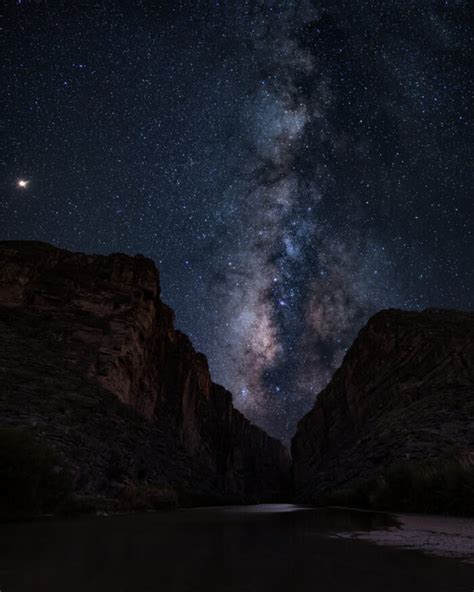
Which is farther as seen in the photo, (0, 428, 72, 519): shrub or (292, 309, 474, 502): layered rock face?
(292, 309, 474, 502): layered rock face

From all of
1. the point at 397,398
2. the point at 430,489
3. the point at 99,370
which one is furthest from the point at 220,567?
the point at 397,398

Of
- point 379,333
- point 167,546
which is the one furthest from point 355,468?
point 167,546

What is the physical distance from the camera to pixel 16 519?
33.4 ft

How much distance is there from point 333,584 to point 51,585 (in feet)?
7.24

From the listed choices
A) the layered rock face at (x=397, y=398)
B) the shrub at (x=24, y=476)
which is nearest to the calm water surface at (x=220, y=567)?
the shrub at (x=24, y=476)

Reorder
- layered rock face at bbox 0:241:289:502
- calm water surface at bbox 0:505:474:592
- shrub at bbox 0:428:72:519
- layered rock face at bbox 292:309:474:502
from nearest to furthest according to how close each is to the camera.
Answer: calm water surface at bbox 0:505:474:592, shrub at bbox 0:428:72:519, layered rock face at bbox 0:241:289:502, layered rock face at bbox 292:309:474:502

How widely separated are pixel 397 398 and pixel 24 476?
131ft

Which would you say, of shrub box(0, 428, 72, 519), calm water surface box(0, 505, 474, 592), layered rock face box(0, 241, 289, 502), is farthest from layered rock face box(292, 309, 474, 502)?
shrub box(0, 428, 72, 519)

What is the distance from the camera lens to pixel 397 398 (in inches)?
1703

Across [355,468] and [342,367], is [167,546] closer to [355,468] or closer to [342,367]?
[355,468]

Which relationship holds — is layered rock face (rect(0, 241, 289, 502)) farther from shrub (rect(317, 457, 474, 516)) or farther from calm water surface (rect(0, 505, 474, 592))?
calm water surface (rect(0, 505, 474, 592))

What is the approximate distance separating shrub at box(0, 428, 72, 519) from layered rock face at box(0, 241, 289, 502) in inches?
275

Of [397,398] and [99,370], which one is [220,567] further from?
[397,398]

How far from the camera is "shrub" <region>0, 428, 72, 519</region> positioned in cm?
1064
